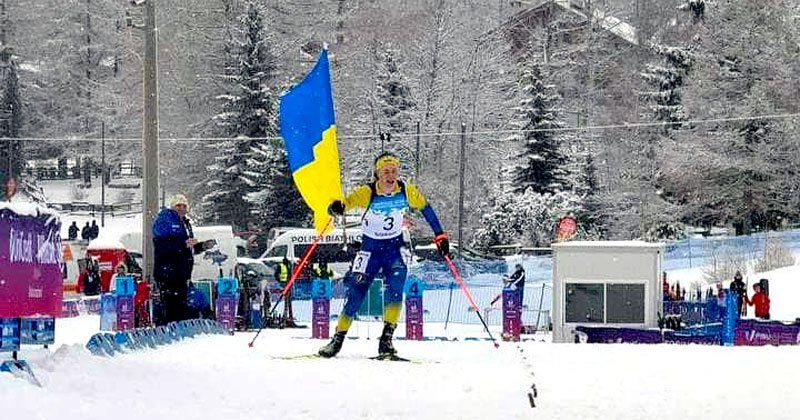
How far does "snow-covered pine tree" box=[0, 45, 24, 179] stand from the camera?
59.0m

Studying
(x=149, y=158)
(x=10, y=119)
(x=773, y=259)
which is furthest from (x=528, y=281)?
(x=10, y=119)

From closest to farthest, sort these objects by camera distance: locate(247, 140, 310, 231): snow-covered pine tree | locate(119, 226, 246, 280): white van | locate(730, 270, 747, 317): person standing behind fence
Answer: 1. locate(730, 270, 747, 317): person standing behind fence
2. locate(119, 226, 246, 280): white van
3. locate(247, 140, 310, 231): snow-covered pine tree

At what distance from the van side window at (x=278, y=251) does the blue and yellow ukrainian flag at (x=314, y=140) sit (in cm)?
2378

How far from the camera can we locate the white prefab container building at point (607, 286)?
22125 mm

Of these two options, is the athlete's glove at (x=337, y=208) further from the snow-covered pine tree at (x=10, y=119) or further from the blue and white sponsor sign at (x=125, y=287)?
the snow-covered pine tree at (x=10, y=119)

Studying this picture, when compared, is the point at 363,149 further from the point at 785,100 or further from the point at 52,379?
the point at 52,379

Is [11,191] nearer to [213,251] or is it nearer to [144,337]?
[213,251]

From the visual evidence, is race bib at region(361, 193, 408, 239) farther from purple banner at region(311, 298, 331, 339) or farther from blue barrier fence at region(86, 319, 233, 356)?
purple banner at region(311, 298, 331, 339)

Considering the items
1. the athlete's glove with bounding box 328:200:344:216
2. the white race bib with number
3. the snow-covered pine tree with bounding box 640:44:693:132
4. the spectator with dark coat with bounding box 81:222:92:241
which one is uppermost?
the snow-covered pine tree with bounding box 640:44:693:132

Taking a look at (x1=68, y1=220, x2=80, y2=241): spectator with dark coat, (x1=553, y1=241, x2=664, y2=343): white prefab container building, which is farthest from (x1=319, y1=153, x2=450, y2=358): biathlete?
(x1=68, y1=220, x2=80, y2=241): spectator with dark coat

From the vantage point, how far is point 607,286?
73.0 ft

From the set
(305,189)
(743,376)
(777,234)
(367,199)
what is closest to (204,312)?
(305,189)

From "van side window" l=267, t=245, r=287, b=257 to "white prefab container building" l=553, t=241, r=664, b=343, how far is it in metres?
17.2

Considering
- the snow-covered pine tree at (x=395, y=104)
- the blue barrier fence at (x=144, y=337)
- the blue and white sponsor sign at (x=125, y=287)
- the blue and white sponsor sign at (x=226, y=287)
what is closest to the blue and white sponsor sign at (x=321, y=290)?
the blue and white sponsor sign at (x=226, y=287)
